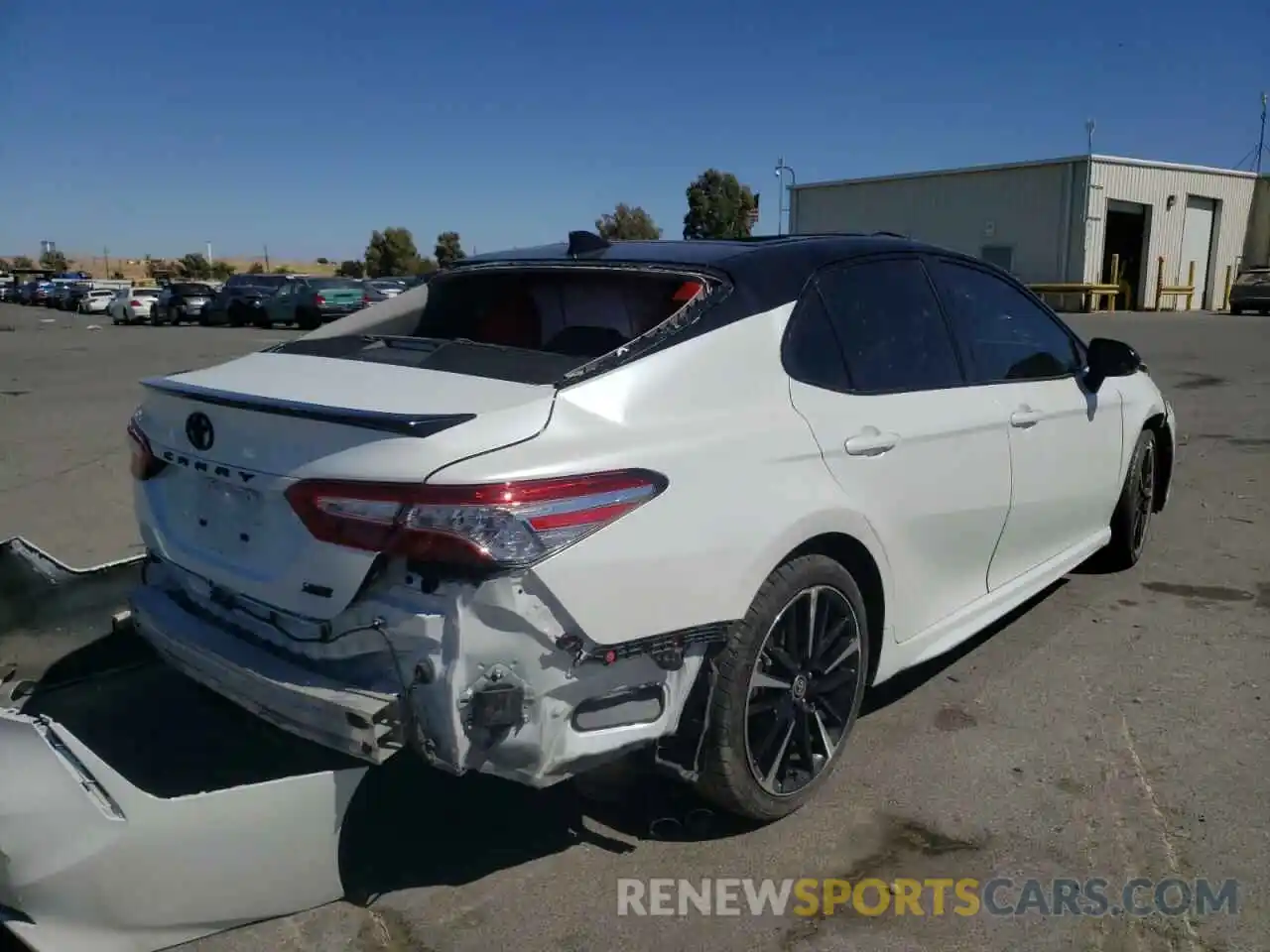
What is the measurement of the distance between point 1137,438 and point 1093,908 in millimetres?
3081

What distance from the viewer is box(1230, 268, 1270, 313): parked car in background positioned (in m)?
30.9

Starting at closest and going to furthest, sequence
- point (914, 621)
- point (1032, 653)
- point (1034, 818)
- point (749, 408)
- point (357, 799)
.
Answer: point (357, 799) → point (749, 408) → point (1034, 818) → point (914, 621) → point (1032, 653)

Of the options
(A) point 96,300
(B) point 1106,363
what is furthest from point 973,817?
(A) point 96,300

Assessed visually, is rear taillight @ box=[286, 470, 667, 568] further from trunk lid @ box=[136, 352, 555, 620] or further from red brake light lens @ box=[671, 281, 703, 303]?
red brake light lens @ box=[671, 281, 703, 303]

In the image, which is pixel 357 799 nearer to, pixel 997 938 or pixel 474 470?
pixel 474 470

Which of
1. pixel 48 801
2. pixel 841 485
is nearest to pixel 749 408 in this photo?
Answer: pixel 841 485

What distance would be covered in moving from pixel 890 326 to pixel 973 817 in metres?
1.59

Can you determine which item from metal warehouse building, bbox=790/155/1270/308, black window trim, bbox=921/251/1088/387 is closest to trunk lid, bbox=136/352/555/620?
black window trim, bbox=921/251/1088/387

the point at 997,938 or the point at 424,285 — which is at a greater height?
the point at 424,285

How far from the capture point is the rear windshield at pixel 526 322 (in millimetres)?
2934

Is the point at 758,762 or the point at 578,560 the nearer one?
the point at 578,560

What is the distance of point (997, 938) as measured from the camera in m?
2.57

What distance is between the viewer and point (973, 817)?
10.1ft

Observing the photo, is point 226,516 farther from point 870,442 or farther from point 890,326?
point 890,326
